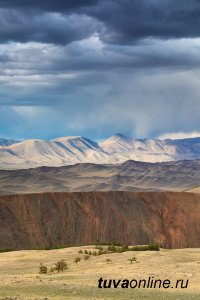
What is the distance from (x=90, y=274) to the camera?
30.8 m

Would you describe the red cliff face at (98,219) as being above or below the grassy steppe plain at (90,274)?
above

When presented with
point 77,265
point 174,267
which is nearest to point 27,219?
point 77,265

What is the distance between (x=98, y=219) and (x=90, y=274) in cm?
6599

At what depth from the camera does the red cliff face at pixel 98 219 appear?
291 ft

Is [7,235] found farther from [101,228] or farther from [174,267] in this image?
[174,267]

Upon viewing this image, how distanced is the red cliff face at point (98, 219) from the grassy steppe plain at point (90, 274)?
40989 millimetres

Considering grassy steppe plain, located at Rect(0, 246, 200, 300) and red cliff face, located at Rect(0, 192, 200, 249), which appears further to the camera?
red cliff face, located at Rect(0, 192, 200, 249)

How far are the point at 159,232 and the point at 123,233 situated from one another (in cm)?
635

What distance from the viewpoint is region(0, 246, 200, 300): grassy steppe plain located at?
22266mm

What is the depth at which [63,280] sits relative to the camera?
91.8 feet

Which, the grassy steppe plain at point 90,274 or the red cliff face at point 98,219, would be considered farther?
the red cliff face at point 98,219

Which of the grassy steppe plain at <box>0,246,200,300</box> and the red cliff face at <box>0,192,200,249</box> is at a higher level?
the red cliff face at <box>0,192,200,249</box>

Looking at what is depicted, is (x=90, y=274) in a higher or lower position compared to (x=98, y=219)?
lower

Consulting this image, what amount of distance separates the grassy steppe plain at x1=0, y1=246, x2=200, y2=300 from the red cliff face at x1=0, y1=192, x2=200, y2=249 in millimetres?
40989
